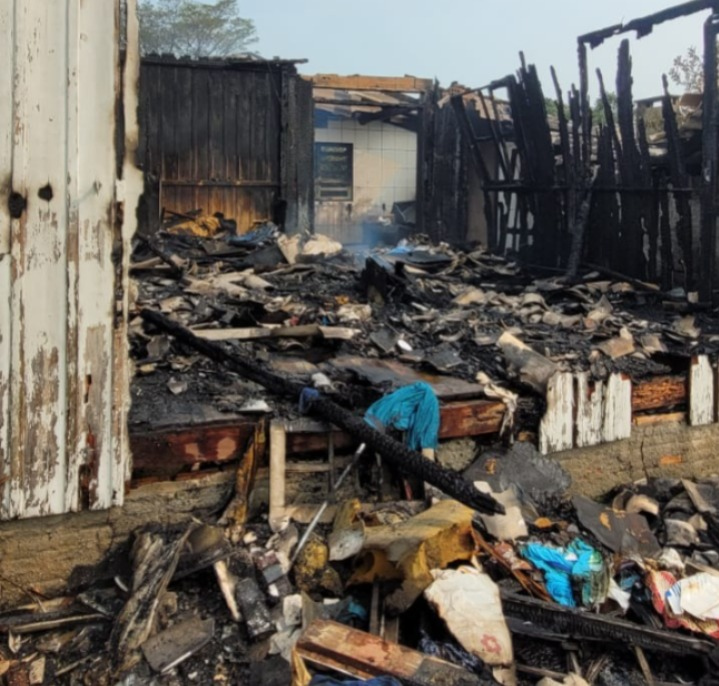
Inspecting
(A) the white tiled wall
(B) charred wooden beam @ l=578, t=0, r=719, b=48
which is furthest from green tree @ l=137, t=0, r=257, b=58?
(B) charred wooden beam @ l=578, t=0, r=719, b=48

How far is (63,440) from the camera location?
3.11 metres

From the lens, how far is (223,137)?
37.1 feet

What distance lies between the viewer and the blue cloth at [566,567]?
11.7ft

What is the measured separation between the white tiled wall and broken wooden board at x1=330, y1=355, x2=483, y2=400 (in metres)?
12.3

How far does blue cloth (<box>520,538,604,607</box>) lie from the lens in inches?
140

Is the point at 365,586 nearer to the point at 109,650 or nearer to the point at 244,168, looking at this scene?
the point at 109,650

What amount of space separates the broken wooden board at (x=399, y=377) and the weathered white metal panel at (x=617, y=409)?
0.92 m

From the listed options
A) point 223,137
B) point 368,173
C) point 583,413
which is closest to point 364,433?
point 583,413

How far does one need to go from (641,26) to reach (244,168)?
6.28 metres

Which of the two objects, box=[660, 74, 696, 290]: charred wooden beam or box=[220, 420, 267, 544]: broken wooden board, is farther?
box=[660, 74, 696, 290]: charred wooden beam

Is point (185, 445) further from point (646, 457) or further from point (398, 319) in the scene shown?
point (646, 457)

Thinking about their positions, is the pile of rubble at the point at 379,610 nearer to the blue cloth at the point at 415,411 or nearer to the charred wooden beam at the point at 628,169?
the blue cloth at the point at 415,411

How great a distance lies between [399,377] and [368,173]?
13.6 metres

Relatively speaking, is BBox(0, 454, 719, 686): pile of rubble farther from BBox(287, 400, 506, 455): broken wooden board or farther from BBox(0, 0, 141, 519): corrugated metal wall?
BBox(0, 0, 141, 519): corrugated metal wall
